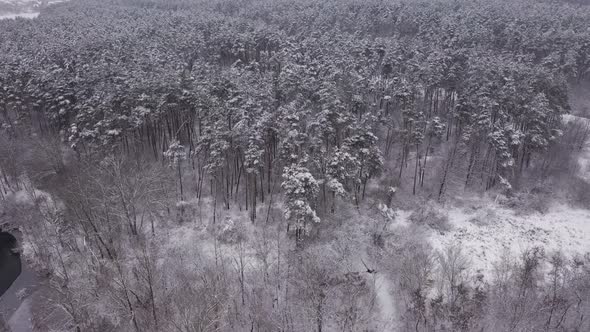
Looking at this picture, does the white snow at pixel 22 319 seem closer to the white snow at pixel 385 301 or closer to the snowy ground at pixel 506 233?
the white snow at pixel 385 301

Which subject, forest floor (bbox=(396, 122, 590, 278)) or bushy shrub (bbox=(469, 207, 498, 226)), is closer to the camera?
forest floor (bbox=(396, 122, 590, 278))

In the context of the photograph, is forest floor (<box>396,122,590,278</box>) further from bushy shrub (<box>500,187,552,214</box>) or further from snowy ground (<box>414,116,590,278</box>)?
bushy shrub (<box>500,187,552,214</box>)

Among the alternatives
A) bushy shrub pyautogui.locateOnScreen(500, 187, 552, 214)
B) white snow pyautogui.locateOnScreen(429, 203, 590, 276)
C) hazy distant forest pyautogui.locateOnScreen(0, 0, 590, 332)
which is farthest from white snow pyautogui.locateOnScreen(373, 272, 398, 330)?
bushy shrub pyautogui.locateOnScreen(500, 187, 552, 214)

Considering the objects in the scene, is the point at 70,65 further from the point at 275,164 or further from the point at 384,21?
the point at 384,21

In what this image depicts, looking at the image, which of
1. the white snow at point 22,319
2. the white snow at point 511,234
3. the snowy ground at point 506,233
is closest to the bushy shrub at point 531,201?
the snowy ground at point 506,233

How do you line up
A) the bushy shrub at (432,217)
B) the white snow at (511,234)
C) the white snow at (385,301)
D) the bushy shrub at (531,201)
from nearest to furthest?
Result: the white snow at (385,301) → the white snow at (511,234) → the bushy shrub at (432,217) → the bushy shrub at (531,201)

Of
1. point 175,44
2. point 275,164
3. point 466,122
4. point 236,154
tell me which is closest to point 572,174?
point 466,122
